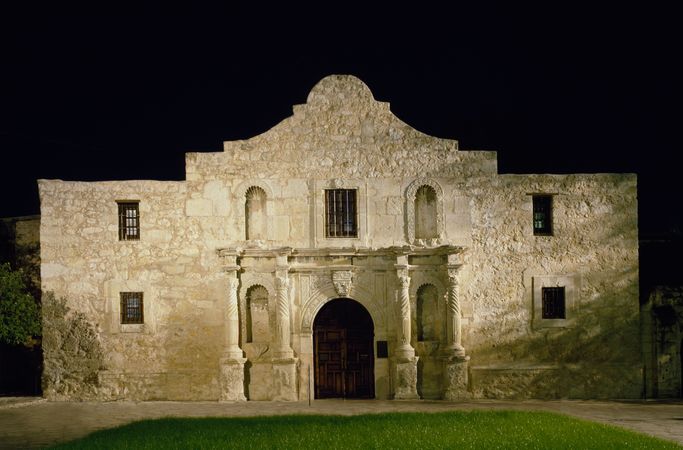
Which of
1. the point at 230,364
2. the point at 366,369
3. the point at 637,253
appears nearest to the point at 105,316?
the point at 230,364

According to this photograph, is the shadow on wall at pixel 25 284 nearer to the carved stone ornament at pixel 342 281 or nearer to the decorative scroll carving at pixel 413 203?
the carved stone ornament at pixel 342 281

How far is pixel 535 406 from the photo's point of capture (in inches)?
747


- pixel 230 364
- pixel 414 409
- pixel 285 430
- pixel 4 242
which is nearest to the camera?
pixel 285 430

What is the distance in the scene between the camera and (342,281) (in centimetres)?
2055

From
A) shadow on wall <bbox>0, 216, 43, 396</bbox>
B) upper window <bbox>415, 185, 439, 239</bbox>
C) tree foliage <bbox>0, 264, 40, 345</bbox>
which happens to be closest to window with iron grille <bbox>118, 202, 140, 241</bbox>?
tree foliage <bbox>0, 264, 40, 345</bbox>

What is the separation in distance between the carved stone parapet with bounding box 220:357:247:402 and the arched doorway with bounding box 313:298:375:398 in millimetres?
2096

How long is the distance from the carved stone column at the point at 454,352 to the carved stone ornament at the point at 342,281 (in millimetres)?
2733

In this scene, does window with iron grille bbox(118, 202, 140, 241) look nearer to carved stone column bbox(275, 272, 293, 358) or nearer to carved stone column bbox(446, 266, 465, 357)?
carved stone column bbox(275, 272, 293, 358)

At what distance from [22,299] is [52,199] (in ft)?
9.67

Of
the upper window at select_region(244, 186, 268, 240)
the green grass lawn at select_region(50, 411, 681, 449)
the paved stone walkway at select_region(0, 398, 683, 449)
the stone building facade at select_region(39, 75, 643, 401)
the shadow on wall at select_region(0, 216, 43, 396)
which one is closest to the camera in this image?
the green grass lawn at select_region(50, 411, 681, 449)

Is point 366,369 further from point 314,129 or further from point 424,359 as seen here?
point 314,129

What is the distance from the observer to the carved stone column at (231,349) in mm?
20141

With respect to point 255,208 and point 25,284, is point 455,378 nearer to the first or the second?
point 255,208

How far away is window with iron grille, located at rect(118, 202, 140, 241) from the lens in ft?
69.4
